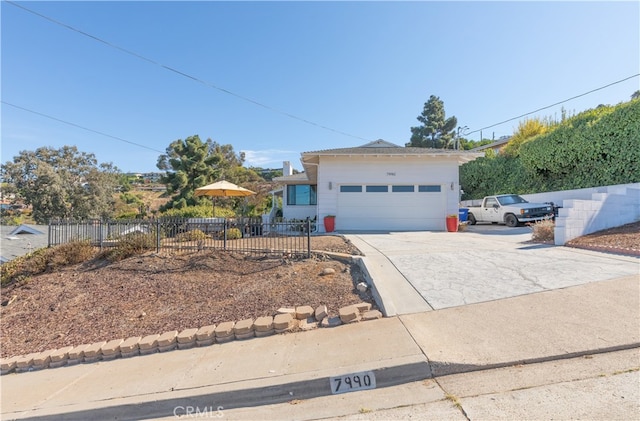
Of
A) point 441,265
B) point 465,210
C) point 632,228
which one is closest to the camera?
point 441,265

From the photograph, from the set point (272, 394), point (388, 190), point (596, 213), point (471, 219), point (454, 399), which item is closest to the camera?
point (454, 399)

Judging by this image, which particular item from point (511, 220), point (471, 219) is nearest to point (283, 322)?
point (511, 220)

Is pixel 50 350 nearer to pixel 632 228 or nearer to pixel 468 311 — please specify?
pixel 468 311

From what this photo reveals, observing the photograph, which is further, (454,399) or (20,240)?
(20,240)

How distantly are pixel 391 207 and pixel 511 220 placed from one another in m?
5.35

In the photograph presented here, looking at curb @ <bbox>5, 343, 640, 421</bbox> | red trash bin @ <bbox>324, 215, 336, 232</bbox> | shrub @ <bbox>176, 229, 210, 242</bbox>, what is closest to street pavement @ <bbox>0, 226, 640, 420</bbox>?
curb @ <bbox>5, 343, 640, 421</bbox>

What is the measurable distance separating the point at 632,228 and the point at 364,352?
9338mm

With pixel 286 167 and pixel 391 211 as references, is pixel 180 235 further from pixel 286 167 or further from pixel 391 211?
pixel 286 167

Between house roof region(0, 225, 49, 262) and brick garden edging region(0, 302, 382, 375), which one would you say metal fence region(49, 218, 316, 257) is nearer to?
house roof region(0, 225, 49, 262)

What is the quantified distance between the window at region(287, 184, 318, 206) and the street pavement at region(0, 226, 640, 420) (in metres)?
13.5

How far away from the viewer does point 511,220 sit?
12727mm

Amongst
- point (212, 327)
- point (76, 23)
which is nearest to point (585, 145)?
point (212, 327)

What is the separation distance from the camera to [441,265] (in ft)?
19.7

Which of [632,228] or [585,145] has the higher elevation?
[585,145]
